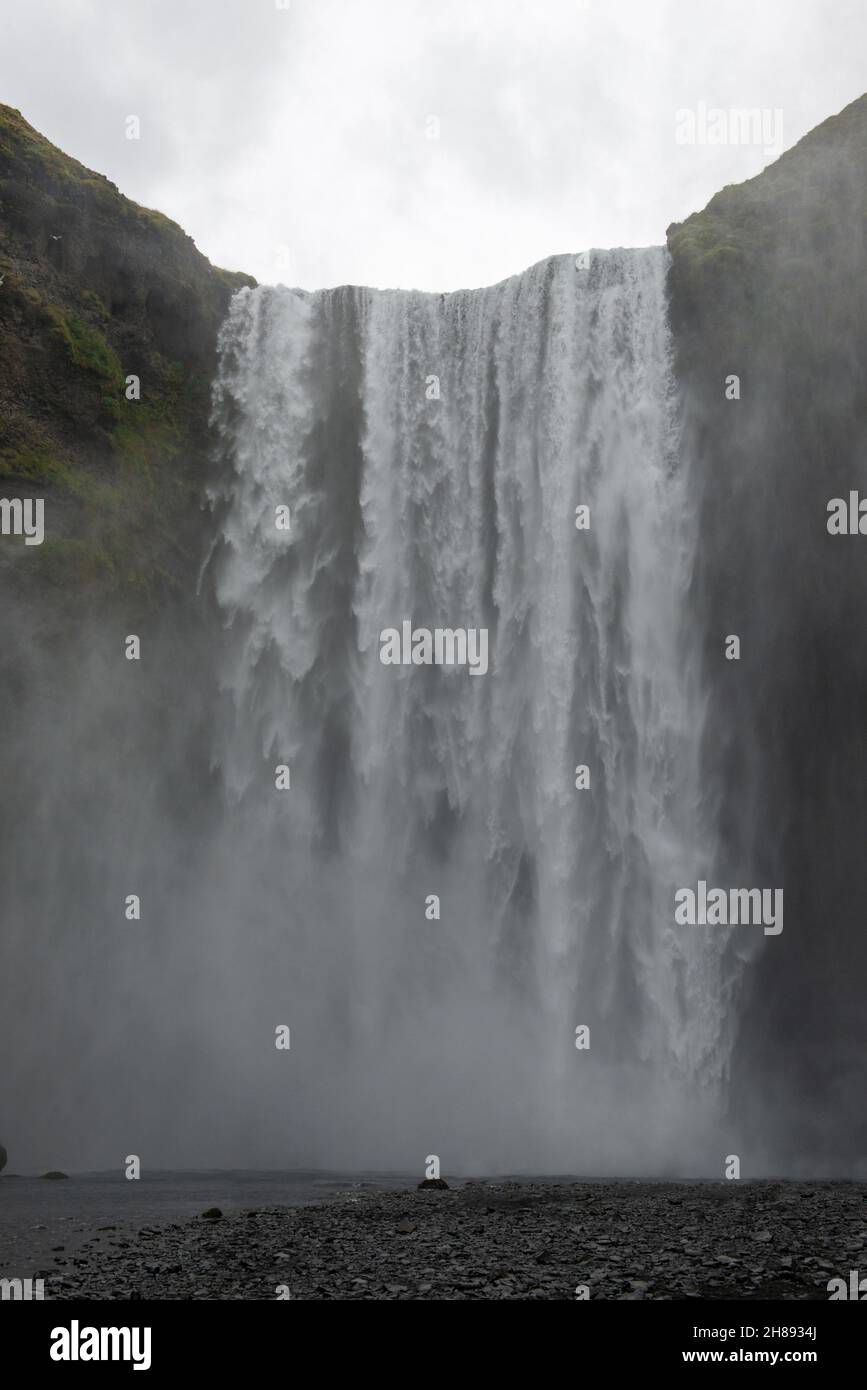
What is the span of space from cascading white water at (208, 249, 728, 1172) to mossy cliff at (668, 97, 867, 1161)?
975 mm

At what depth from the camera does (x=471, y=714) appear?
30.5 metres

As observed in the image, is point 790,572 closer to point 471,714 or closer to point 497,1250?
point 471,714

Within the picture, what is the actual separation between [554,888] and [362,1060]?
19.9 feet

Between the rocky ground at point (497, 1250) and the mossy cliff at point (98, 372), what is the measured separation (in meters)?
18.1

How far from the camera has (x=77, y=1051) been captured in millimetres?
28500

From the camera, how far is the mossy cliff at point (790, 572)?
2802cm

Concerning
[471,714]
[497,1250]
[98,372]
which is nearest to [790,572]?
[471,714]

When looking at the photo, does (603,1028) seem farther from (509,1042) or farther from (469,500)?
(469,500)

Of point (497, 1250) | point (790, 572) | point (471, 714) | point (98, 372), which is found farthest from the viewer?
point (98, 372)

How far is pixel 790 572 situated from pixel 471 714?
872 cm

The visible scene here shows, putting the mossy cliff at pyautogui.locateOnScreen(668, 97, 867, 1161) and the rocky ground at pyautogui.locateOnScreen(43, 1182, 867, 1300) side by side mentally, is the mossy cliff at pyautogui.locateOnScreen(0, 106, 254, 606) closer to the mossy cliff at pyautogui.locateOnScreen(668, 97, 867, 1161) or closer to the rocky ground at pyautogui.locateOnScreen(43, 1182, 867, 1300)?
the mossy cliff at pyautogui.locateOnScreen(668, 97, 867, 1161)

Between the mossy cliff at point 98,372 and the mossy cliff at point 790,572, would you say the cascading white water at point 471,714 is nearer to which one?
the mossy cliff at point 790,572

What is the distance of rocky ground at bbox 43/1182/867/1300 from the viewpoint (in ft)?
41.1
